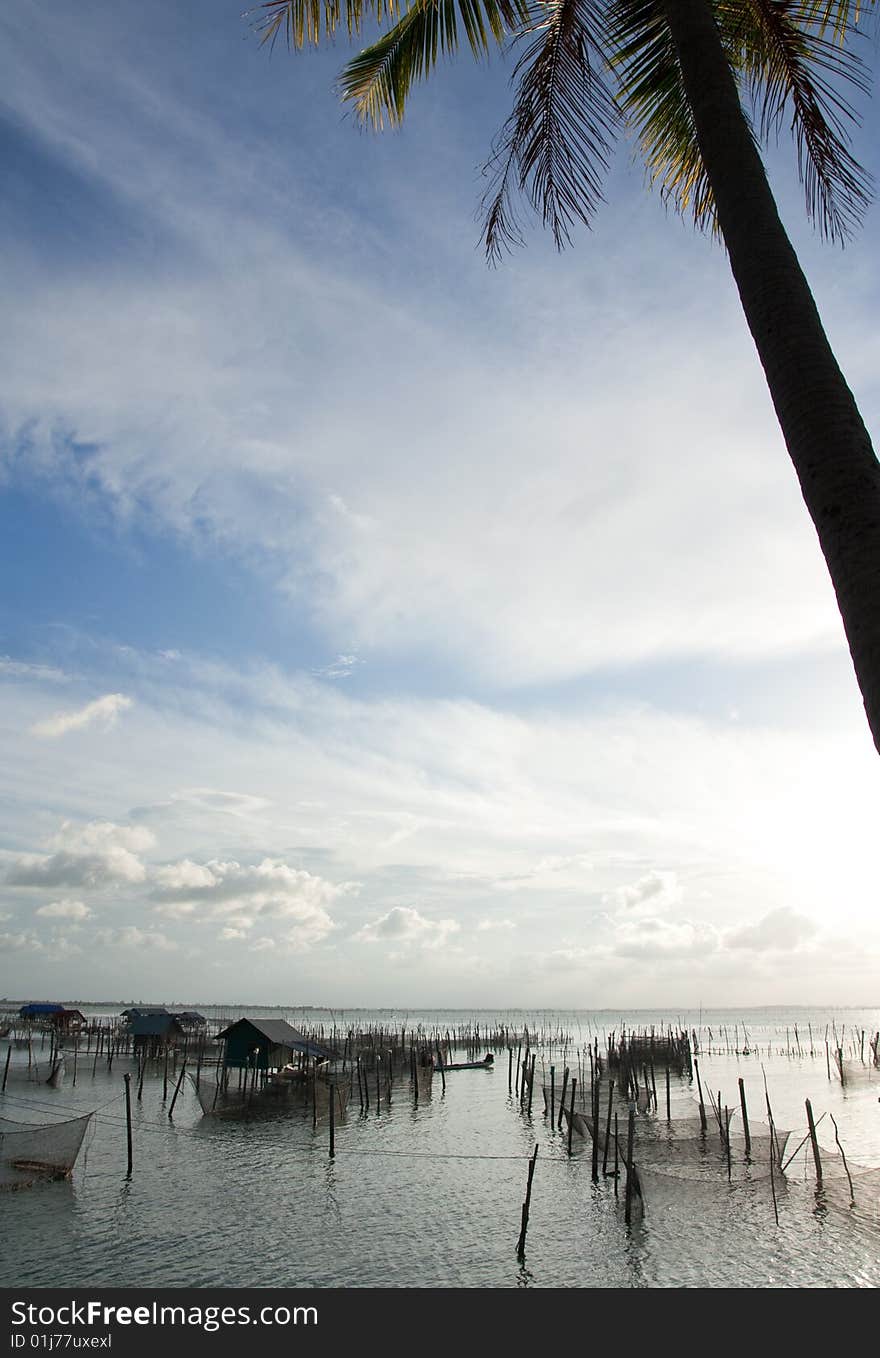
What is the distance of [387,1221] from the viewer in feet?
46.0

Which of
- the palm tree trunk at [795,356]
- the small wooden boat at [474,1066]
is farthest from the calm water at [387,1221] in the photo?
the small wooden boat at [474,1066]

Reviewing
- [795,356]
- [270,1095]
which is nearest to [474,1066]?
[270,1095]

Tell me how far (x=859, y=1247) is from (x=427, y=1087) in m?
20.8

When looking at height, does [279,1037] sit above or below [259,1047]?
above

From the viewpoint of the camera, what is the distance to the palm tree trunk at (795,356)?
9.93 ft

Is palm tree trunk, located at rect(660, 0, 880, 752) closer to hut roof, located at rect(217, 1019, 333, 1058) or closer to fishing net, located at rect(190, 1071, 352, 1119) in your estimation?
fishing net, located at rect(190, 1071, 352, 1119)

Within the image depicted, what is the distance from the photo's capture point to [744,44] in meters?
5.38

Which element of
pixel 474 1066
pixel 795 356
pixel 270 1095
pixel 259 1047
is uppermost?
pixel 795 356

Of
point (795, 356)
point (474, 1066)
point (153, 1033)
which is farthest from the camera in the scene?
point (474, 1066)

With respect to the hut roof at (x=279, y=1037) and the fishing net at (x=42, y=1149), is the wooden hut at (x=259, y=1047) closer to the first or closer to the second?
the hut roof at (x=279, y=1037)

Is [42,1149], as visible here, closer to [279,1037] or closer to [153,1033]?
[279,1037]

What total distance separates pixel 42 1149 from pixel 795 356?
63.9 feet

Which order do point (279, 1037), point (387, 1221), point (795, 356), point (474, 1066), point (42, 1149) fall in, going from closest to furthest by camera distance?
point (795, 356)
point (387, 1221)
point (42, 1149)
point (279, 1037)
point (474, 1066)
